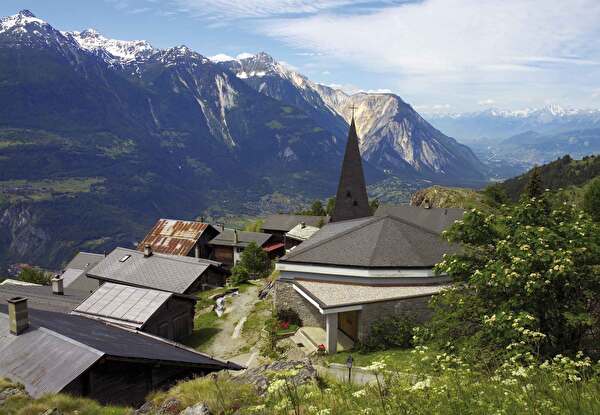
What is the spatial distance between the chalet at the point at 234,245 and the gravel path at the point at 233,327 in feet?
113

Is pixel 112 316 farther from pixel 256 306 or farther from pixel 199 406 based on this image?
pixel 199 406

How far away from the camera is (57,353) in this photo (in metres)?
14.7

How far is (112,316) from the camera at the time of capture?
88.2 ft

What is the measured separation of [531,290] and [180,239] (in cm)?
7135

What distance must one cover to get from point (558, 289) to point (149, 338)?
19.2 metres

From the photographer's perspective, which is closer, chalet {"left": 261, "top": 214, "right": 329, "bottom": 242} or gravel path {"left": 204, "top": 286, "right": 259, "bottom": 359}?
gravel path {"left": 204, "top": 286, "right": 259, "bottom": 359}

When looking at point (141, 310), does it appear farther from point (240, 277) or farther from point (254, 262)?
point (254, 262)

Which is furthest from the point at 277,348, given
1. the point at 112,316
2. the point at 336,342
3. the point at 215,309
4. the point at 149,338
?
the point at 215,309

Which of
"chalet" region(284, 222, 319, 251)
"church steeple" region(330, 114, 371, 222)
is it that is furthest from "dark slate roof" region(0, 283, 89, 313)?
"chalet" region(284, 222, 319, 251)

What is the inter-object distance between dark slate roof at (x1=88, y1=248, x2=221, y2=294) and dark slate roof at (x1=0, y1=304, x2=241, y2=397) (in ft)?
70.4

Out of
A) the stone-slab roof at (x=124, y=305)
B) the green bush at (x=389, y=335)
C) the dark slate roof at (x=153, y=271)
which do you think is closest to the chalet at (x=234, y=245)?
the dark slate roof at (x=153, y=271)

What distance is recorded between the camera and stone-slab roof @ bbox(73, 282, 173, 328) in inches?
1054

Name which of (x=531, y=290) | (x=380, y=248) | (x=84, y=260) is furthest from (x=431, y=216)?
(x=84, y=260)

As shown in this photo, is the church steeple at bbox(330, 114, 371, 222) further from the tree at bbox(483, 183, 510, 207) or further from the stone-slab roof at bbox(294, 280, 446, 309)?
the tree at bbox(483, 183, 510, 207)
